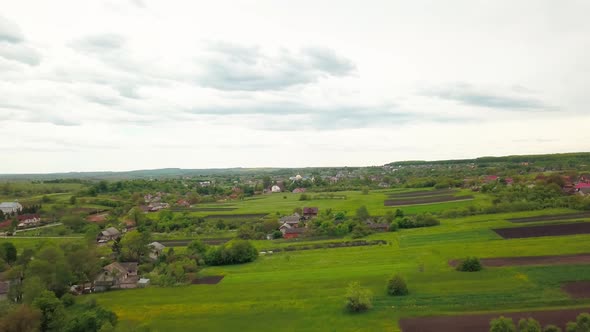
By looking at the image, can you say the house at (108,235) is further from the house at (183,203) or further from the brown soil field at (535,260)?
the brown soil field at (535,260)

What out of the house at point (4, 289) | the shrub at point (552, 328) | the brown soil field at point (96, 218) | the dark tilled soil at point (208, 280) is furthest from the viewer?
the brown soil field at point (96, 218)

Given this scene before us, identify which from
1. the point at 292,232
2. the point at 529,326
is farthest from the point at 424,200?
the point at 529,326

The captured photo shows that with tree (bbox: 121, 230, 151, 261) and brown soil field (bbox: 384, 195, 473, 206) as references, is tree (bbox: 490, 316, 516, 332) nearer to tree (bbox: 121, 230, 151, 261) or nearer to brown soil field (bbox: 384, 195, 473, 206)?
tree (bbox: 121, 230, 151, 261)

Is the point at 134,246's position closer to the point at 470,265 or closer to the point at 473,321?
the point at 470,265

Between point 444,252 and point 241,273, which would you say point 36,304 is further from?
point 444,252

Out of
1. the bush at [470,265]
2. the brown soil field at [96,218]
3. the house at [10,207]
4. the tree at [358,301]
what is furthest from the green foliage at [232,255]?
the house at [10,207]

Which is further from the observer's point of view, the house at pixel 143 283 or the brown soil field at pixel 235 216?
the brown soil field at pixel 235 216

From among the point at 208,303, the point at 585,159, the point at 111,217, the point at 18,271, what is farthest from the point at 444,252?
the point at 585,159
